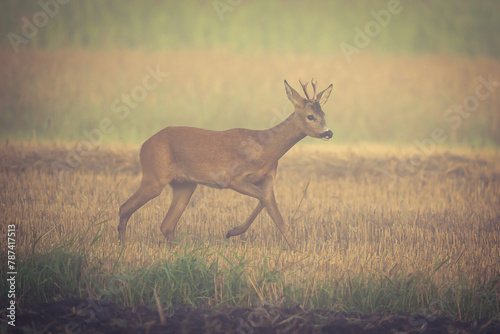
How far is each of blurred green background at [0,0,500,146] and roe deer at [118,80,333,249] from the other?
10.7m

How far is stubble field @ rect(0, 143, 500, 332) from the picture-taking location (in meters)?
6.28

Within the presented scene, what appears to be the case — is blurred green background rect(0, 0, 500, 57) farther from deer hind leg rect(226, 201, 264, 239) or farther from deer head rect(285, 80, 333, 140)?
deer hind leg rect(226, 201, 264, 239)

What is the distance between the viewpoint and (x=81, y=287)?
21.0 ft

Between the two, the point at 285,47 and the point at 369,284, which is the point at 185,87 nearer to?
the point at 285,47

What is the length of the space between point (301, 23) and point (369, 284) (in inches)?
849

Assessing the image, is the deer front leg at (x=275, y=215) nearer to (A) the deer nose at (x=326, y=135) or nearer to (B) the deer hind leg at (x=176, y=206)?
(A) the deer nose at (x=326, y=135)

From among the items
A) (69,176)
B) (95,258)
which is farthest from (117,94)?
(95,258)

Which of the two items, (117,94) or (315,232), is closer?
(315,232)

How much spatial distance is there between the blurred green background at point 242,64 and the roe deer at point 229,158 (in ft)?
35.2

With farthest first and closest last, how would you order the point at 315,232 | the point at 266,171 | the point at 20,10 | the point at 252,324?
the point at 20,10 → the point at 315,232 → the point at 266,171 → the point at 252,324

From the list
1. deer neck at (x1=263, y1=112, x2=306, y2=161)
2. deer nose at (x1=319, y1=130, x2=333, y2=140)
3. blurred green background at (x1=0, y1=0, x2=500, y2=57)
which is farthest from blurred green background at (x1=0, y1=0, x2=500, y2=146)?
deer nose at (x1=319, y1=130, x2=333, y2=140)

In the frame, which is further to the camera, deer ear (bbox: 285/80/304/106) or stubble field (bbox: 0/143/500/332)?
deer ear (bbox: 285/80/304/106)

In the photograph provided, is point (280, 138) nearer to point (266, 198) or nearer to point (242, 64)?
point (266, 198)

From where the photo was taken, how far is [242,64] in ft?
82.3
